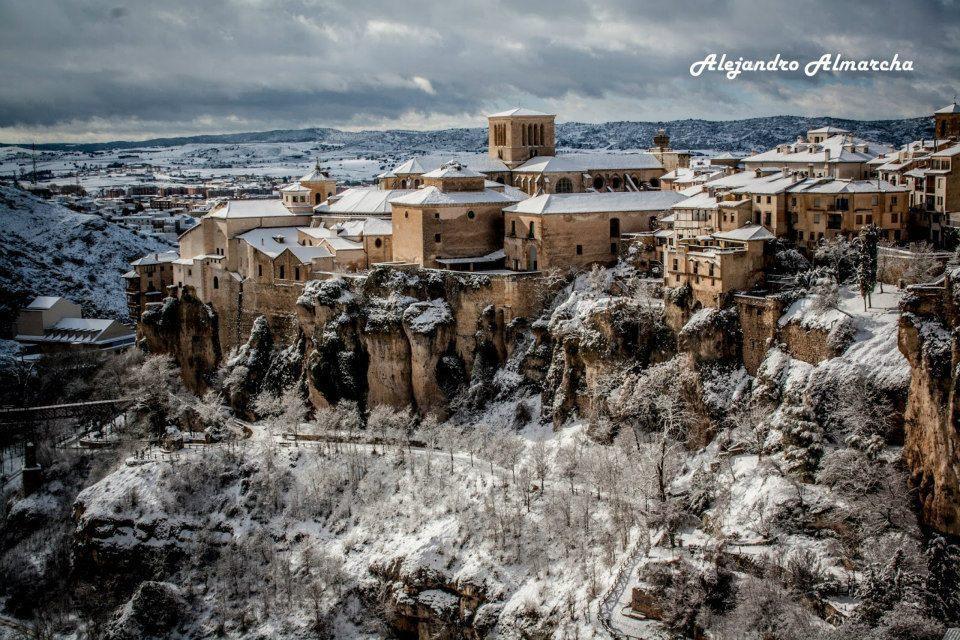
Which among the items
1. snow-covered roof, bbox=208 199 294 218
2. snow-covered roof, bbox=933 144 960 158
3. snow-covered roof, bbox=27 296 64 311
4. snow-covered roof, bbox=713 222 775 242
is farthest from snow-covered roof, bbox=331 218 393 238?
snow-covered roof, bbox=933 144 960 158

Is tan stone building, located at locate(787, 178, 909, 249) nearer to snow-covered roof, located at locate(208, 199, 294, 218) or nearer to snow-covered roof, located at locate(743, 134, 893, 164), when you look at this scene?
snow-covered roof, located at locate(743, 134, 893, 164)

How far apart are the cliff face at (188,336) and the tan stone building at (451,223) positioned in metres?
17.8

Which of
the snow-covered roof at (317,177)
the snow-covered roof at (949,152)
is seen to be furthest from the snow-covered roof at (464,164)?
the snow-covered roof at (949,152)

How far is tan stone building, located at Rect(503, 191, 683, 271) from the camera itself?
7012 cm

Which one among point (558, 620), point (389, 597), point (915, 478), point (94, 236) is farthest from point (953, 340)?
point (94, 236)

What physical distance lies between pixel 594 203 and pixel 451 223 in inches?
413

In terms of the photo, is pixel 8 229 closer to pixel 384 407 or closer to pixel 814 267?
pixel 384 407

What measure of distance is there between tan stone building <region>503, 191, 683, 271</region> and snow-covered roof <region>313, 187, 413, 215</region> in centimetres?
1278

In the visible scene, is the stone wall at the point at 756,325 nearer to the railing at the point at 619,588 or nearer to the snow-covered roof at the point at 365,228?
the railing at the point at 619,588

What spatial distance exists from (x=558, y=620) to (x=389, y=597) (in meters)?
11.5

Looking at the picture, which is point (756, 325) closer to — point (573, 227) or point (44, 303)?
point (573, 227)

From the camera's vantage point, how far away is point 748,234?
59.6m

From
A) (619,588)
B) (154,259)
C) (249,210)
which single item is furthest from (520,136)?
(619,588)

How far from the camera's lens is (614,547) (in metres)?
49.5
